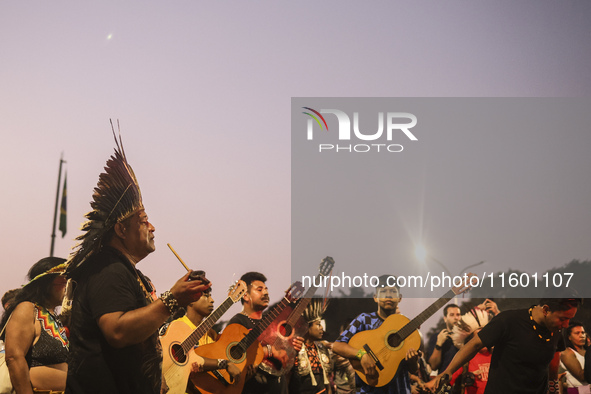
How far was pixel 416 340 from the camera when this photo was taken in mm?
7227

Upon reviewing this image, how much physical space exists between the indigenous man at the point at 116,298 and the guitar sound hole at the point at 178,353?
2.54 metres

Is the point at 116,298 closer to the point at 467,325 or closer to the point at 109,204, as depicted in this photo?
the point at 109,204

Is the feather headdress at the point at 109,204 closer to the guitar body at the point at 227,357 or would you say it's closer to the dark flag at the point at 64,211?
the guitar body at the point at 227,357

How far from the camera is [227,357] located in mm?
6449

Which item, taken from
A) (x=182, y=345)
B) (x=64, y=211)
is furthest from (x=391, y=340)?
(x=64, y=211)

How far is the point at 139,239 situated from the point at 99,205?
11.0 inches

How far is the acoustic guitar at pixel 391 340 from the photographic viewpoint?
281 inches

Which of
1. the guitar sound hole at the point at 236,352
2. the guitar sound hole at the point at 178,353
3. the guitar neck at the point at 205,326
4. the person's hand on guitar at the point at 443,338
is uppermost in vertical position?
the guitar neck at the point at 205,326

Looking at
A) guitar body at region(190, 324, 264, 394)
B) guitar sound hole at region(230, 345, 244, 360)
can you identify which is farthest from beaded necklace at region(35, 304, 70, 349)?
guitar sound hole at region(230, 345, 244, 360)

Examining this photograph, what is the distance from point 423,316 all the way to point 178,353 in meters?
2.81

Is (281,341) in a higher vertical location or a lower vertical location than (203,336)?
lower

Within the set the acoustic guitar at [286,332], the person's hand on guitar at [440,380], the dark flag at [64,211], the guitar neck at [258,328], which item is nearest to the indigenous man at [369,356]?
the acoustic guitar at [286,332]

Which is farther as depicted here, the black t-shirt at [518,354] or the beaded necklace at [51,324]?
the black t-shirt at [518,354]

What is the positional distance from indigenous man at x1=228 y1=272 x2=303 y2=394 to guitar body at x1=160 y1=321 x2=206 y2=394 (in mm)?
695
